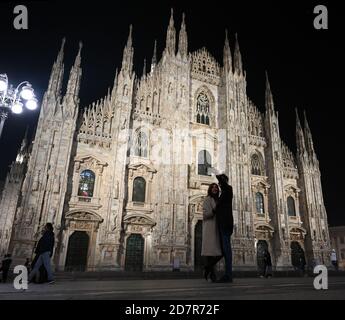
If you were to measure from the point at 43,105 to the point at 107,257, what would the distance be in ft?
35.0

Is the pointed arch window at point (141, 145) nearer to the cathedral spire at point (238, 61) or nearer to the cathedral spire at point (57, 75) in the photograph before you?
the cathedral spire at point (57, 75)

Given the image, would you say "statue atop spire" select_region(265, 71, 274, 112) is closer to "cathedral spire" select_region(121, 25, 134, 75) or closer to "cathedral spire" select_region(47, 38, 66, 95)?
"cathedral spire" select_region(121, 25, 134, 75)

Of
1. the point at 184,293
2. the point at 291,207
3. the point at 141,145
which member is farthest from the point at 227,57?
the point at 184,293

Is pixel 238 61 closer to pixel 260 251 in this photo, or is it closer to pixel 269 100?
pixel 269 100

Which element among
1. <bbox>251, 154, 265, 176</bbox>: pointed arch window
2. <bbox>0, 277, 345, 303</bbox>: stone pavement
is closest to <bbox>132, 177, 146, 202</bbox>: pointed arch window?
<bbox>251, 154, 265, 176</bbox>: pointed arch window

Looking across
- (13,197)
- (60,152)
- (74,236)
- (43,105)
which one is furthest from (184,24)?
(13,197)

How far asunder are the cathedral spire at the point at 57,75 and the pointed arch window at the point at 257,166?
56.0 ft

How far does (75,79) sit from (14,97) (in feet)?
35.8

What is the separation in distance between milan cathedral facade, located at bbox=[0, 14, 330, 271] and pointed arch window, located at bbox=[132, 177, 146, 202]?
0.10 meters

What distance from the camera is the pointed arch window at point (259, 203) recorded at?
23797 mm
